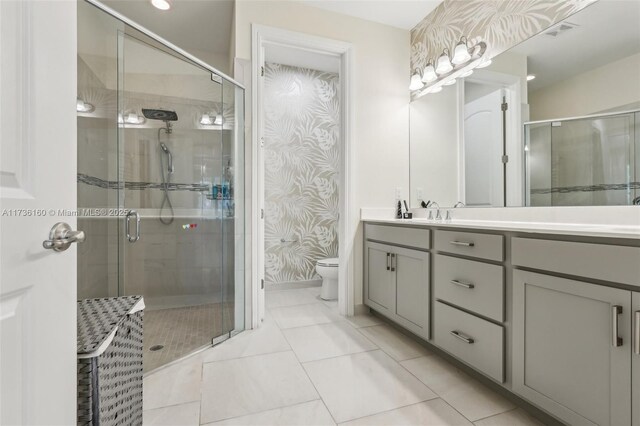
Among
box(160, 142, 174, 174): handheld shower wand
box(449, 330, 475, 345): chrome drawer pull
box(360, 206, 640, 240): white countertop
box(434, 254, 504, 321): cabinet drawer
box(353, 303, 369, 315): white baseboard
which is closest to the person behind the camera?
box(360, 206, 640, 240): white countertop

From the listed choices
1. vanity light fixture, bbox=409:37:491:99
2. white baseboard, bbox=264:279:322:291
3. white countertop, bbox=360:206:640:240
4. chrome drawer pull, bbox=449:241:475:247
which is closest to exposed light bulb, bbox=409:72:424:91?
vanity light fixture, bbox=409:37:491:99

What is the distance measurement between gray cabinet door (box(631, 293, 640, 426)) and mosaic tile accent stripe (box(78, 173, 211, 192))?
2381 millimetres

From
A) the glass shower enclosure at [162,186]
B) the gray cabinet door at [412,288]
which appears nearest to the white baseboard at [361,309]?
the gray cabinet door at [412,288]

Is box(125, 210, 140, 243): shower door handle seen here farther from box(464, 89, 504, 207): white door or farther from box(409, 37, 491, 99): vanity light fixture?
box(409, 37, 491, 99): vanity light fixture

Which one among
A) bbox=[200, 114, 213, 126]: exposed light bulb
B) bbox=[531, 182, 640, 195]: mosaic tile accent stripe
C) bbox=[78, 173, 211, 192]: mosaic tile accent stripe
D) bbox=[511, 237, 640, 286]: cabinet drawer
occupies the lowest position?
bbox=[511, 237, 640, 286]: cabinet drawer

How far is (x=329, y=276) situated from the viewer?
3018 millimetres

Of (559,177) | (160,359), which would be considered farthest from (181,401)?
(559,177)

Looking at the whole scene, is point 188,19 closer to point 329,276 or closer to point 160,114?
point 160,114

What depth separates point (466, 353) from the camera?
157 cm

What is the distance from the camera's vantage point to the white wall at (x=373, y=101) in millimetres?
2531

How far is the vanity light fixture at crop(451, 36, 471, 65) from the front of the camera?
88.7 inches

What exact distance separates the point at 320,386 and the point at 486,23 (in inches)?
102
